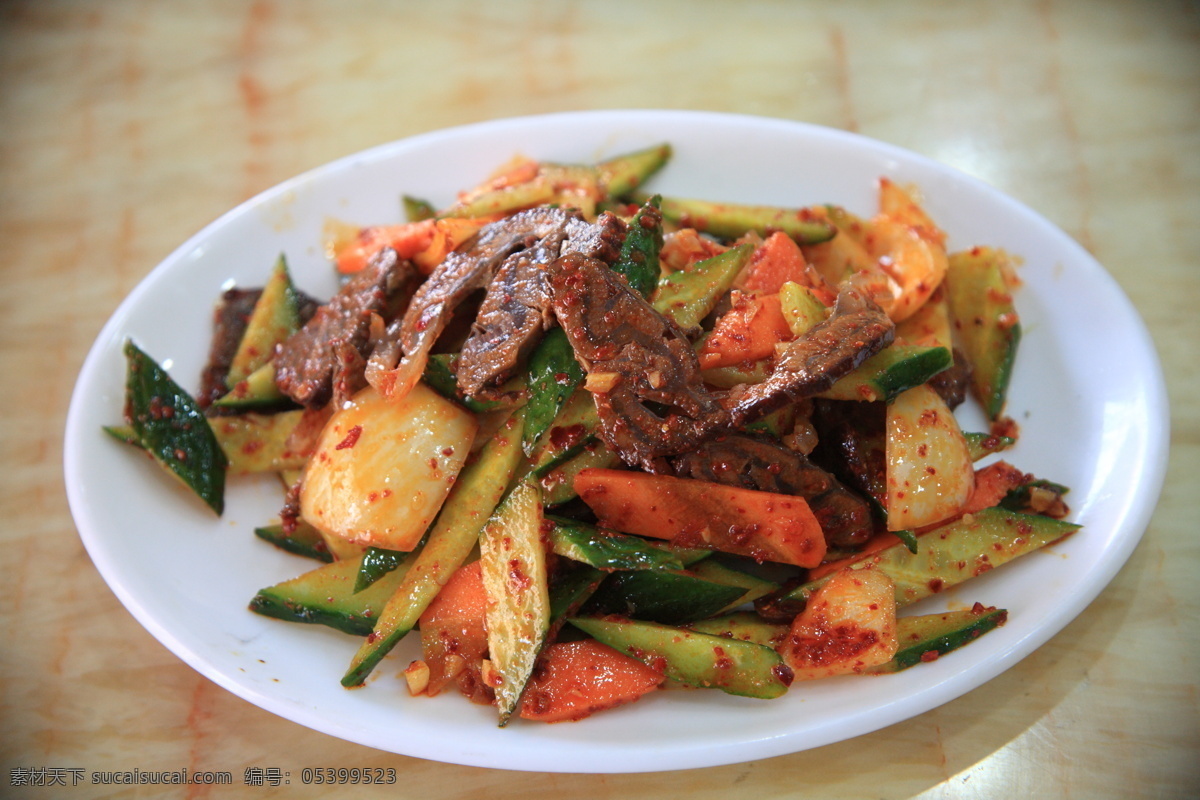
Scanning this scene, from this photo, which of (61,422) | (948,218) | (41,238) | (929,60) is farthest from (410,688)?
(929,60)

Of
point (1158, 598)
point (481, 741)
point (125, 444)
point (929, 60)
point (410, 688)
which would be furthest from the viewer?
point (929, 60)

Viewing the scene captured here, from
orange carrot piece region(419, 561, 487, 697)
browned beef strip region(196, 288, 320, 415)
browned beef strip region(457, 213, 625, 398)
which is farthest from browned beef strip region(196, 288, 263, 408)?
orange carrot piece region(419, 561, 487, 697)

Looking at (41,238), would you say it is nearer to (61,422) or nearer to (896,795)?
(61,422)

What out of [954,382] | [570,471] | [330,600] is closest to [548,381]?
[570,471]

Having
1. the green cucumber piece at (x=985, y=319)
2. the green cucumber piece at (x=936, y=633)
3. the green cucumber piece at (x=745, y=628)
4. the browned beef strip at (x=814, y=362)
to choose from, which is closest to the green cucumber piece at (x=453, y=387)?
the browned beef strip at (x=814, y=362)

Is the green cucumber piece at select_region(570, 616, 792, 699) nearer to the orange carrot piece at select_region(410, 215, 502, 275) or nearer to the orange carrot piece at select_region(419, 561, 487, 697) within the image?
the orange carrot piece at select_region(419, 561, 487, 697)
